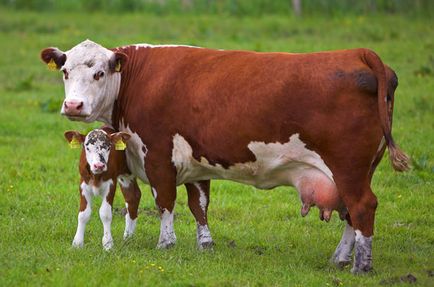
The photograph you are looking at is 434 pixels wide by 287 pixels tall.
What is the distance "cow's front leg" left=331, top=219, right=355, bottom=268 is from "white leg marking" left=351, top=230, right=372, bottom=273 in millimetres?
444

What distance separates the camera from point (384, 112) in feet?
26.1

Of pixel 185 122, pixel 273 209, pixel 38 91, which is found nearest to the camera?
pixel 185 122

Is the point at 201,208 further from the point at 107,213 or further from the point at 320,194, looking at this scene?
the point at 320,194

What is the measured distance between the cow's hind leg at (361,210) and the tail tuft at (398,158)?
32 centimetres

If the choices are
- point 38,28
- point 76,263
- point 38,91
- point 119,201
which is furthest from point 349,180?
point 38,28

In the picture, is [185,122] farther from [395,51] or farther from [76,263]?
[395,51]

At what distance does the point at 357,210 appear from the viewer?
8102mm

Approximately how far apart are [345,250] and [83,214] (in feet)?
7.79

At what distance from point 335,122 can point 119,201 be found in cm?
384

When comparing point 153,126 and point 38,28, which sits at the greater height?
point 153,126

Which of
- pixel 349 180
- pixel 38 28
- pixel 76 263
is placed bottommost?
pixel 38 28

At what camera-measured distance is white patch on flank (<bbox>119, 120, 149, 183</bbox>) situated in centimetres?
912

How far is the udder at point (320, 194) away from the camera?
830 centimetres

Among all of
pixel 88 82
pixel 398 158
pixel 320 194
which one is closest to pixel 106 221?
pixel 88 82
